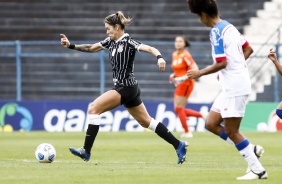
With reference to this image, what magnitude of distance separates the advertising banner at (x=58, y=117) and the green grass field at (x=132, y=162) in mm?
3965

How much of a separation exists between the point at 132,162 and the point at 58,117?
40.7ft

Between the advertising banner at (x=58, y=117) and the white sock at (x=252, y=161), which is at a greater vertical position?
the white sock at (x=252, y=161)

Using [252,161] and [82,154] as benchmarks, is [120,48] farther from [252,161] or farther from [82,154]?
→ [252,161]

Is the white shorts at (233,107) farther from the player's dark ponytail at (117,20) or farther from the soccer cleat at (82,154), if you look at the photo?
the player's dark ponytail at (117,20)

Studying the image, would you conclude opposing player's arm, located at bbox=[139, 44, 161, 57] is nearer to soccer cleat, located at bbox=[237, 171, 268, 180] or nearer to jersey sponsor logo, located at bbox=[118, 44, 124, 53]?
jersey sponsor logo, located at bbox=[118, 44, 124, 53]

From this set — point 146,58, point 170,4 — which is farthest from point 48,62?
point 170,4

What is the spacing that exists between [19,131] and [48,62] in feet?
11.0

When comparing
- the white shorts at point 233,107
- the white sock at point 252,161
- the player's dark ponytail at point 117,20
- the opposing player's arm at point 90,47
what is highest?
the player's dark ponytail at point 117,20

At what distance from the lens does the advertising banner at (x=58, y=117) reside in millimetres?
25812

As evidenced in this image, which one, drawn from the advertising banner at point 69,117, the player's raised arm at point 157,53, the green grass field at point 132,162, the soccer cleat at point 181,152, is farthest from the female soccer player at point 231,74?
the advertising banner at point 69,117

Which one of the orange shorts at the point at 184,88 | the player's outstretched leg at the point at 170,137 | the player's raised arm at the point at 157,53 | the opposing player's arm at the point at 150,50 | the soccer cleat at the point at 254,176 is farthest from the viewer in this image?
the orange shorts at the point at 184,88

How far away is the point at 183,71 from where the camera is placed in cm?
2175

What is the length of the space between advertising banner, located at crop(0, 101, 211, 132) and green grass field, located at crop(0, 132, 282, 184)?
13.0 feet

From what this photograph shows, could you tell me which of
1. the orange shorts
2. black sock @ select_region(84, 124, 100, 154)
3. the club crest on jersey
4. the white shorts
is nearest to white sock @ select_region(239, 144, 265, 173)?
the white shorts
